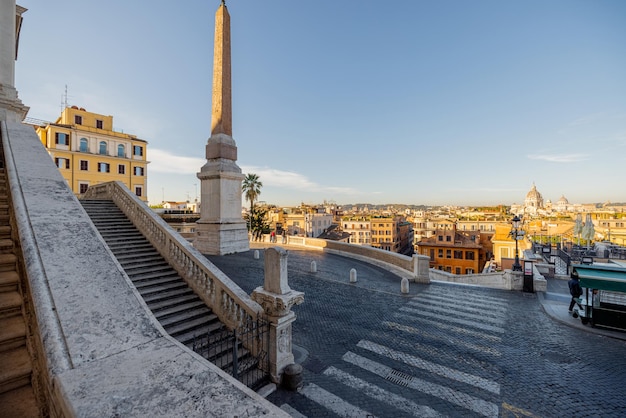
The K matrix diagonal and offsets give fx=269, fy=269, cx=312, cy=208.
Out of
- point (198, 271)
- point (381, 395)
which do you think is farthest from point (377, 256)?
point (381, 395)

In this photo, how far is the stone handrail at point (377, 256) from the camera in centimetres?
1472

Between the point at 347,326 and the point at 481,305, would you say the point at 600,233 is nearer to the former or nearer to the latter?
the point at 481,305

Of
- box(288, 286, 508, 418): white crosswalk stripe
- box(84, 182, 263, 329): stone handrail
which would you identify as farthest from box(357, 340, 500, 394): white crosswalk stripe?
box(84, 182, 263, 329): stone handrail

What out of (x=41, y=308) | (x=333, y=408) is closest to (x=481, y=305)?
(x=333, y=408)

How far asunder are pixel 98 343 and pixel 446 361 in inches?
276

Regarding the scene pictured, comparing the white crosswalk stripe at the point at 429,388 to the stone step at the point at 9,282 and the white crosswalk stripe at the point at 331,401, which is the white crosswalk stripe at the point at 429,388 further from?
the stone step at the point at 9,282

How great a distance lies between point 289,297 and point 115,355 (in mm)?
3197

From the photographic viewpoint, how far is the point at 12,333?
361 cm

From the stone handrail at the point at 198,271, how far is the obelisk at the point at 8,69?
8.66m

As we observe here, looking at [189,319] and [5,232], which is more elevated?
[5,232]

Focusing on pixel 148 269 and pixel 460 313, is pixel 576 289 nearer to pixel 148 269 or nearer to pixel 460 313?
pixel 460 313

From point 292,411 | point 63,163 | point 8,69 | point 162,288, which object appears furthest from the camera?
point 63,163

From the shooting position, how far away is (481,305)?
1084 centimetres

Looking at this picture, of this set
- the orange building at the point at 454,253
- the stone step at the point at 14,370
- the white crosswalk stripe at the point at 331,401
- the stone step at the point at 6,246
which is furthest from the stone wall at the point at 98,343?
the orange building at the point at 454,253
